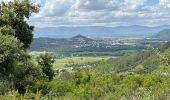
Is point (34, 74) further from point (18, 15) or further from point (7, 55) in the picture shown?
point (18, 15)

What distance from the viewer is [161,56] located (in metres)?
10.0

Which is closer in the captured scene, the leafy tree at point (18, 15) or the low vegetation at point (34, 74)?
the low vegetation at point (34, 74)

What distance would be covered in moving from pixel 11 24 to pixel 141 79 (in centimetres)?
2516

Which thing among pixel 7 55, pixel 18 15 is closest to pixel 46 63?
pixel 18 15

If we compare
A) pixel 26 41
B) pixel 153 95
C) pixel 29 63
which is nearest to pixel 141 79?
pixel 26 41

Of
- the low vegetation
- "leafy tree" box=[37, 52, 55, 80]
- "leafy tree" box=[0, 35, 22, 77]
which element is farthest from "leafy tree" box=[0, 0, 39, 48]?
"leafy tree" box=[37, 52, 55, 80]

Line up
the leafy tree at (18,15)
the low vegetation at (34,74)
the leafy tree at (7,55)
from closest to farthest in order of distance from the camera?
the low vegetation at (34,74), the leafy tree at (7,55), the leafy tree at (18,15)

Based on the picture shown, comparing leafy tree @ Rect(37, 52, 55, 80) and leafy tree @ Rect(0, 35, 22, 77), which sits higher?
leafy tree @ Rect(0, 35, 22, 77)

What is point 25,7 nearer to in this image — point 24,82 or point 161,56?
point 24,82

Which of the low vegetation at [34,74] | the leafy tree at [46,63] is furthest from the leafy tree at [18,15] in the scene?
the leafy tree at [46,63]

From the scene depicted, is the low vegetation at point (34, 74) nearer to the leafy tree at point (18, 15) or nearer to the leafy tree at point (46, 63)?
the leafy tree at point (18, 15)

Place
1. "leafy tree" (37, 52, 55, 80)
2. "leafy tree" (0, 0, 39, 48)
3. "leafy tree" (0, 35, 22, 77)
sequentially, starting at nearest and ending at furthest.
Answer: "leafy tree" (0, 35, 22, 77)
"leafy tree" (0, 0, 39, 48)
"leafy tree" (37, 52, 55, 80)

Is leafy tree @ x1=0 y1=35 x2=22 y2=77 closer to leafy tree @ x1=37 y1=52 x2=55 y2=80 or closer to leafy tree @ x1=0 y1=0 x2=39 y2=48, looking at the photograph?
leafy tree @ x1=0 y1=0 x2=39 y2=48

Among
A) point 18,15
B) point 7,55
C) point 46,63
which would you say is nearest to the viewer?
point 7,55
